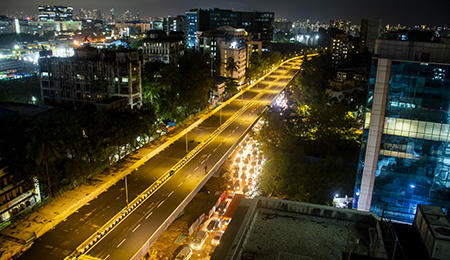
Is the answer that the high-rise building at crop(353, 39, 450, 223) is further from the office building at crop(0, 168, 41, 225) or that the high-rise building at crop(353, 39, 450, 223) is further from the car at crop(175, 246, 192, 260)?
the office building at crop(0, 168, 41, 225)

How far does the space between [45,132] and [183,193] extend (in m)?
15.5

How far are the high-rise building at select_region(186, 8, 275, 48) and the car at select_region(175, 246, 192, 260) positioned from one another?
138733 millimetres

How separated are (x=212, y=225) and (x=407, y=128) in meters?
21.8

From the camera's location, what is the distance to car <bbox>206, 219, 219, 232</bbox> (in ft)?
121

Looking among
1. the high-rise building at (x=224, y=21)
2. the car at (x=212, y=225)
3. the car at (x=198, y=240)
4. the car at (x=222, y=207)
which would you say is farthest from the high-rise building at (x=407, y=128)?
the high-rise building at (x=224, y=21)

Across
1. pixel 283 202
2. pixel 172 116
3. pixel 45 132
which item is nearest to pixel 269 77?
pixel 172 116

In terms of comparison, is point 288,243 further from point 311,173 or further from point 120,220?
point 311,173

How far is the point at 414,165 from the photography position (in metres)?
26.8

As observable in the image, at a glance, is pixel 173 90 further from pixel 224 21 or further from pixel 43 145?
pixel 224 21

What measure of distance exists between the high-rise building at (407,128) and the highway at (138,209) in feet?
64.9

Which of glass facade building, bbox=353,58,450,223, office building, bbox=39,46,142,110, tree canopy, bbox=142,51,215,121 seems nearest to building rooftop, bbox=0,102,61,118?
office building, bbox=39,46,142,110

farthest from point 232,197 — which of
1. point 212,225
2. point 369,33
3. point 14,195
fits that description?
point 369,33

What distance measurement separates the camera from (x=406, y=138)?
2667 cm

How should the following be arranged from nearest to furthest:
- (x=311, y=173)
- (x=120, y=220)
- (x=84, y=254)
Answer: (x=84, y=254), (x=120, y=220), (x=311, y=173)
